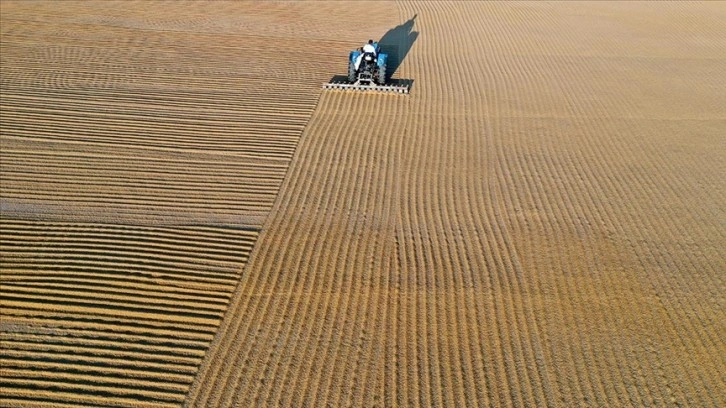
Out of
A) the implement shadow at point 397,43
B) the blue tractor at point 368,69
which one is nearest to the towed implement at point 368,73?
the blue tractor at point 368,69

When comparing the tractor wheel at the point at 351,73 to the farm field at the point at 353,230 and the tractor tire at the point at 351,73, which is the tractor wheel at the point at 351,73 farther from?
the farm field at the point at 353,230

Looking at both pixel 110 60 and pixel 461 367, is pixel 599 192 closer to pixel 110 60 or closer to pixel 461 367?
pixel 461 367

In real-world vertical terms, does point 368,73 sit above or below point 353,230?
above

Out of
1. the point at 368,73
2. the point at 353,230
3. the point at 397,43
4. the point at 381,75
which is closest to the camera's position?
the point at 353,230

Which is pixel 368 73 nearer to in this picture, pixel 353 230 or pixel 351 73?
pixel 351 73

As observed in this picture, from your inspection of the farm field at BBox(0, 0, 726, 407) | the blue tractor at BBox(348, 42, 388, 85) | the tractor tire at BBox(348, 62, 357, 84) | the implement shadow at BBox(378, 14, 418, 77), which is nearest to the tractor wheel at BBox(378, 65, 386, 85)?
the blue tractor at BBox(348, 42, 388, 85)

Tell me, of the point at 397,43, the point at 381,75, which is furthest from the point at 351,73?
the point at 397,43
